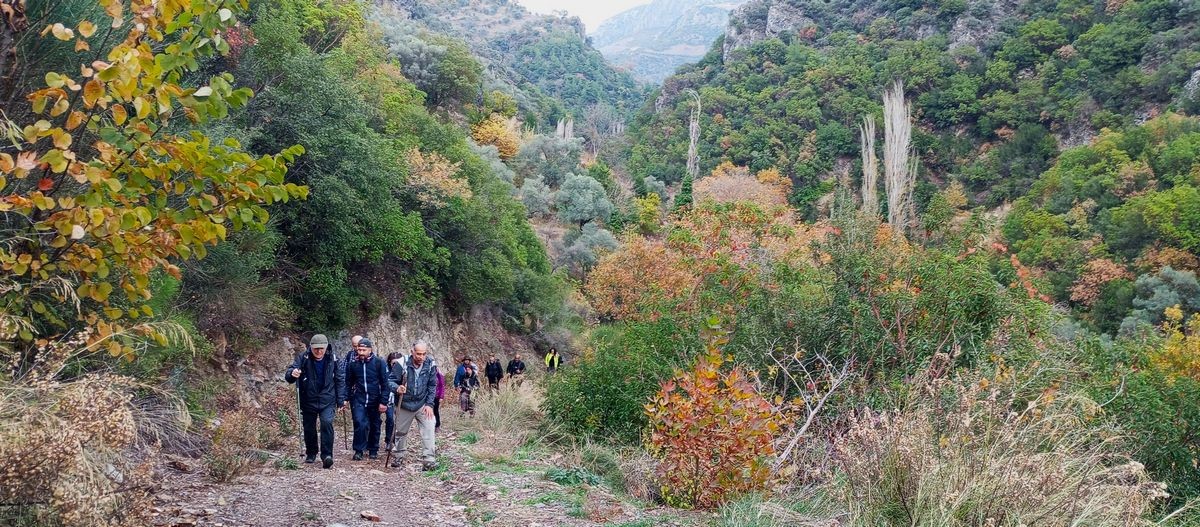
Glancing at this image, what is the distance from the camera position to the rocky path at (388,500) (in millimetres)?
5324

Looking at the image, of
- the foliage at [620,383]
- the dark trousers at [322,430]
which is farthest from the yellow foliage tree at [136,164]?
the foliage at [620,383]

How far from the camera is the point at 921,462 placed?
14.0ft

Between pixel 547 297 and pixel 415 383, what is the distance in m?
17.3

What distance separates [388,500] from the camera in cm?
641

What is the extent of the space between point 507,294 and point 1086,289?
22.7 metres

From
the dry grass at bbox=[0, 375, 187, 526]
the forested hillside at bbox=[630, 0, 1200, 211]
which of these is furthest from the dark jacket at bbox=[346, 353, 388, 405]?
the forested hillside at bbox=[630, 0, 1200, 211]

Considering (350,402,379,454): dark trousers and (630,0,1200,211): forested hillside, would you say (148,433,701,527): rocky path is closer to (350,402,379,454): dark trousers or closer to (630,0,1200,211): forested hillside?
(350,402,379,454): dark trousers

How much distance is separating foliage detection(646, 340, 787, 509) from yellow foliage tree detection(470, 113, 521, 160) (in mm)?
32619

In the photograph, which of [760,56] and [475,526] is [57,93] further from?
[760,56]

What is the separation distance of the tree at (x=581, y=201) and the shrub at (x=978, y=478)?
31405mm

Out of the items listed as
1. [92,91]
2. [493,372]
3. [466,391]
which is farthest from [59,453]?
[493,372]

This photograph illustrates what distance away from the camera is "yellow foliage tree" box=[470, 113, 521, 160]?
3753 centimetres

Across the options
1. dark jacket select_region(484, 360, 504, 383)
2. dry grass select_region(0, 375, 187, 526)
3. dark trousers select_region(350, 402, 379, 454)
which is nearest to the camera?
dry grass select_region(0, 375, 187, 526)

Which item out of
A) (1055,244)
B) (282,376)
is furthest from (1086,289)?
(282,376)
